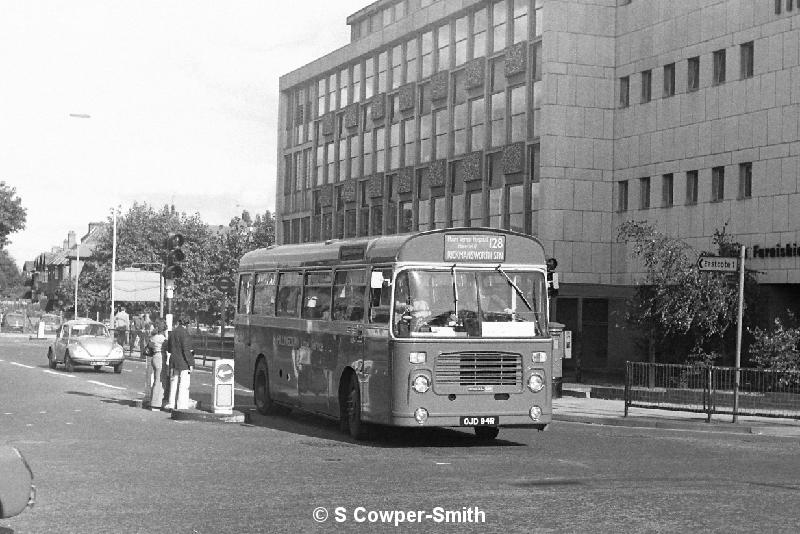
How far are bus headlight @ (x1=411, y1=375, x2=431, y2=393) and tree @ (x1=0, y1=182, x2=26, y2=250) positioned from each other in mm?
67760

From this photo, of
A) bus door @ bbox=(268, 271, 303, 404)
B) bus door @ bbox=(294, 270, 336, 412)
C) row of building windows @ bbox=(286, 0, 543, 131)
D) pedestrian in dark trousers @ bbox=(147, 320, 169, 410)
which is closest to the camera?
bus door @ bbox=(294, 270, 336, 412)

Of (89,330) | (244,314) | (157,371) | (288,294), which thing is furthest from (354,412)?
(89,330)

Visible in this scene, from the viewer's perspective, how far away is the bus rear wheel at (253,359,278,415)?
23.4 meters

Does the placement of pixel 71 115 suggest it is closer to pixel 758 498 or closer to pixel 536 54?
A: pixel 536 54

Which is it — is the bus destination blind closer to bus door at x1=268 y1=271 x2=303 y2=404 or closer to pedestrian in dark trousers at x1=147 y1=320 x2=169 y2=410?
bus door at x1=268 y1=271 x2=303 y2=404

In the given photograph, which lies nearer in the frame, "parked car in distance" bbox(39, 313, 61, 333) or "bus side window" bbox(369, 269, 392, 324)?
"bus side window" bbox(369, 269, 392, 324)

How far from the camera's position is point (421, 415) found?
17.5m

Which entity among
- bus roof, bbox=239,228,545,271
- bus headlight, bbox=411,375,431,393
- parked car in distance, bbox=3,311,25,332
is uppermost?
bus roof, bbox=239,228,545,271

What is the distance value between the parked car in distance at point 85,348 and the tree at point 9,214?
41309mm

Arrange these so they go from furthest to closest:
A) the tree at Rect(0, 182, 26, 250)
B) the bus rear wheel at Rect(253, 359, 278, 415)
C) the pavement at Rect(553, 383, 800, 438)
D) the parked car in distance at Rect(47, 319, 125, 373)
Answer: the tree at Rect(0, 182, 26, 250) < the parked car in distance at Rect(47, 319, 125, 373) < the bus rear wheel at Rect(253, 359, 278, 415) < the pavement at Rect(553, 383, 800, 438)

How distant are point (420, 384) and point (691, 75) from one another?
32.6 meters

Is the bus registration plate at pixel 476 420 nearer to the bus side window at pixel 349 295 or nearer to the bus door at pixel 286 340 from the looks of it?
the bus side window at pixel 349 295

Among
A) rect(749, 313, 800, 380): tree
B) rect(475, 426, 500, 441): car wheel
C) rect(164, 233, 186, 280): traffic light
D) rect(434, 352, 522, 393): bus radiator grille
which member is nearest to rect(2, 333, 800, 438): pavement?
rect(475, 426, 500, 441): car wheel

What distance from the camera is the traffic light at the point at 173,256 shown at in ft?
93.7
